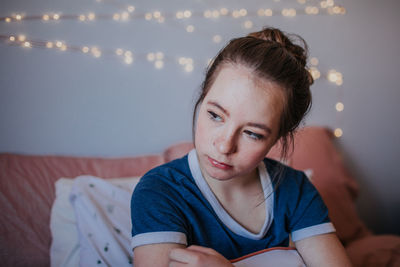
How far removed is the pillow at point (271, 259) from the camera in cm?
78

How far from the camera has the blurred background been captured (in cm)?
130

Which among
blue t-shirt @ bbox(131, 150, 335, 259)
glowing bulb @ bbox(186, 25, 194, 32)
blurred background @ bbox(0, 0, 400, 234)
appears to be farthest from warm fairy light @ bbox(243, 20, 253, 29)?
blue t-shirt @ bbox(131, 150, 335, 259)

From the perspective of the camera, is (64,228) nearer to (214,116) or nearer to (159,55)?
(214,116)

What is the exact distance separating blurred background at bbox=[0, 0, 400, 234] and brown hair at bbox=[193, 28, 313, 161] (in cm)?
70

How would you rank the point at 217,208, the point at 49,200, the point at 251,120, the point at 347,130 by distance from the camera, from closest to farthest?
the point at 251,120 → the point at 217,208 → the point at 49,200 → the point at 347,130

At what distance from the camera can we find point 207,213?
83 cm

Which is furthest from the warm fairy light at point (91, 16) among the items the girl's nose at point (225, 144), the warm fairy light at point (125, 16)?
the girl's nose at point (225, 144)

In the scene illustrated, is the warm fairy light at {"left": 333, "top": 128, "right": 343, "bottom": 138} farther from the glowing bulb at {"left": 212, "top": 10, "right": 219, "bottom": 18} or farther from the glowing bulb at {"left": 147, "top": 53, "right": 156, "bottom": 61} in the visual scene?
the glowing bulb at {"left": 147, "top": 53, "right": 156, "bottom": 61}

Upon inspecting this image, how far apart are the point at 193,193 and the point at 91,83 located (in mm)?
822

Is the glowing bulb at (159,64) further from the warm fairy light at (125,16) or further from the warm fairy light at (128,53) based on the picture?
the warm fairy light at (125,16)

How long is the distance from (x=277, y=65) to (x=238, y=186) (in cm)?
37

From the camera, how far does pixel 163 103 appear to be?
1535 millimetres

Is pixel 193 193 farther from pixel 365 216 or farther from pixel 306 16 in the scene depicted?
pixel 365 216

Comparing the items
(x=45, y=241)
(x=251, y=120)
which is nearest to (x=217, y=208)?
(x=251, y=120)
